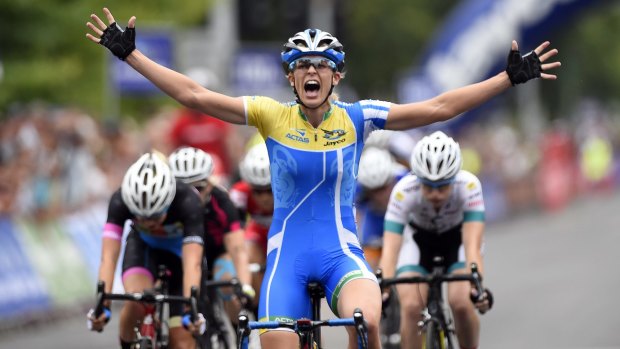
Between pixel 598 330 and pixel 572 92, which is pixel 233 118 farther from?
pixel 572 92

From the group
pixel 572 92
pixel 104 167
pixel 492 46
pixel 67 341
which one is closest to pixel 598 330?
pixel 67 341

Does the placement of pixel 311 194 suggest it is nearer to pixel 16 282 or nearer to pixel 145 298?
pixel 145 298

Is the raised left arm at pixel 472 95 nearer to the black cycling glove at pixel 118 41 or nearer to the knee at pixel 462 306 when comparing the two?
the black cycling glove at pixel 118 41

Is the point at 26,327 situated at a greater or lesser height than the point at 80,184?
lesser

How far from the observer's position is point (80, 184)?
1938 centimetres

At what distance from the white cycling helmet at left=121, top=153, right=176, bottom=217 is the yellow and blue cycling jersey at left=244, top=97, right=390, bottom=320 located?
1259 mm

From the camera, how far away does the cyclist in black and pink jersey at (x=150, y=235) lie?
9664 mm

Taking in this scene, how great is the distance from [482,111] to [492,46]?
1.87 metres

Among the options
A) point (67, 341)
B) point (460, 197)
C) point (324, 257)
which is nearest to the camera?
point (324, 257)

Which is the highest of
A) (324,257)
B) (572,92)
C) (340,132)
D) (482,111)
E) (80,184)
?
(572,92)

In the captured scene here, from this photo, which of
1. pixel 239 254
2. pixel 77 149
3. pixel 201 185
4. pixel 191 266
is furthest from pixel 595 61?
pixel 191 266

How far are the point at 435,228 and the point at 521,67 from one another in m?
2.73

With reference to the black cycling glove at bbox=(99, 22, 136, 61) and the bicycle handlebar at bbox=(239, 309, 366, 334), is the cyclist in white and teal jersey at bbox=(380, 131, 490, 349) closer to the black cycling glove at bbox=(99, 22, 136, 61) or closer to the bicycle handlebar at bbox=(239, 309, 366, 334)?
the bicycle handlebar at bbox=(239, 309, 366, 334)

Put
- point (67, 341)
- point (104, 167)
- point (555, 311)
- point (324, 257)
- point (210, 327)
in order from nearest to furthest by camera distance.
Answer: point (324, 257), point (210, 327), point (67, 341), point (555, 311), point (104, 167)
